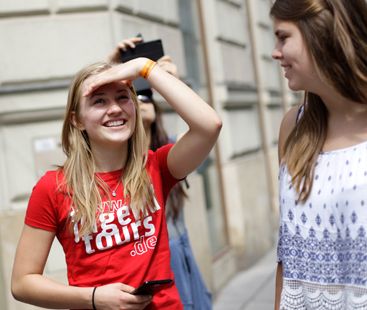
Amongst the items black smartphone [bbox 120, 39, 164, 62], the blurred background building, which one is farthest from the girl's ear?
the blurred background building

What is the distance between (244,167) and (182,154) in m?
6.32

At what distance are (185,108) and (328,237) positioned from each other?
629mm

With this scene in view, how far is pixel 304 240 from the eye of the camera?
84.1 inches

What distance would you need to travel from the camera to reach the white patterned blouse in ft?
6.64

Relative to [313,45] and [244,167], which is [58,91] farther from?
[244,167]

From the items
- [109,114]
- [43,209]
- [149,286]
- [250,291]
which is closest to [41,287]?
[43,209]

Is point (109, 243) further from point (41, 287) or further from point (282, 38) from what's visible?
point (282, 38)

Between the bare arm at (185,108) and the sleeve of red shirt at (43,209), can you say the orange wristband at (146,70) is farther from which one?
the sleeve of red shirt at (43,209)

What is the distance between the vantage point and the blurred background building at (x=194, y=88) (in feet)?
16.3

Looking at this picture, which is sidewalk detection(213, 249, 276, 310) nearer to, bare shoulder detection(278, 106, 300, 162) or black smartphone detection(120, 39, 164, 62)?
black smartphone detection(120, 39, 164, 62)

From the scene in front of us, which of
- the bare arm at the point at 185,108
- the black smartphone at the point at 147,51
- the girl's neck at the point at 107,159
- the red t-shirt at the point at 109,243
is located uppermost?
the black smartphone at the point at 147,51

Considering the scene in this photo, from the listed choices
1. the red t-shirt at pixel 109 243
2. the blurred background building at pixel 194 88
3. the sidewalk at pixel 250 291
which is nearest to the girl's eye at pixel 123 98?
the red t-shirt at pixel 109 243

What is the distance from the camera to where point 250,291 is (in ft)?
22.9

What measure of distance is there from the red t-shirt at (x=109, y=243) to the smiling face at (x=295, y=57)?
659 millimetres
